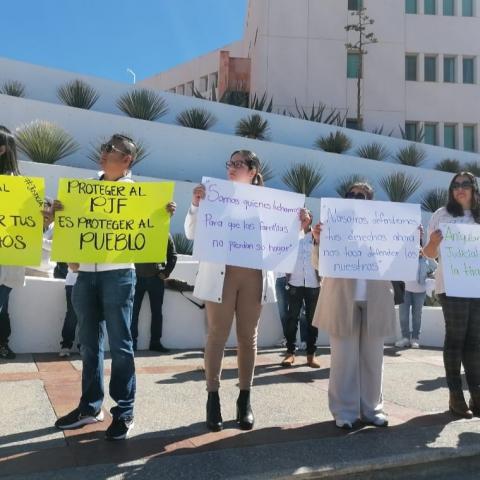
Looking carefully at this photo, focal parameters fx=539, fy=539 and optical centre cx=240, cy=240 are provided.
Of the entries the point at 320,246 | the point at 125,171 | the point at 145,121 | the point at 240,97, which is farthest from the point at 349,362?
the point at 240,97

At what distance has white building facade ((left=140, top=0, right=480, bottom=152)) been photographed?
25266 mm

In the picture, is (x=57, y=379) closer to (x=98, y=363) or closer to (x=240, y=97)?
(x=98, y=363)

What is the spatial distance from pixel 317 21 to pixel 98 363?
24841mm

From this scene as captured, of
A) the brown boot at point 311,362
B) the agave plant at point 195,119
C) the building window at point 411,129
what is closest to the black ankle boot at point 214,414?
the brown boot at point 311,362

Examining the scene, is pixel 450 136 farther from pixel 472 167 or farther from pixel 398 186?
pixel 398 186

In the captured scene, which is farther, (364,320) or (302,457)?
(364,320)

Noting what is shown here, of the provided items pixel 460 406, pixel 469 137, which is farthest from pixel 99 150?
pixel 469 137

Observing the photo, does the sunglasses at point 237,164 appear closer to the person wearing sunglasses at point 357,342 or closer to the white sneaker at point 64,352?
the person wearing sunglasses at point 357,342

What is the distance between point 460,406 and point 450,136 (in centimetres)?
2437

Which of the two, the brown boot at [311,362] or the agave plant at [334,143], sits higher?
the agave plant at [334,143]

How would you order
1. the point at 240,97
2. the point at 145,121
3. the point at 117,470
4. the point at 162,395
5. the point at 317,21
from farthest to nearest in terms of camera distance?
the point at 317,21
the point at 240,97
the point at 145,121
the point at 162,395
the point at 117,470

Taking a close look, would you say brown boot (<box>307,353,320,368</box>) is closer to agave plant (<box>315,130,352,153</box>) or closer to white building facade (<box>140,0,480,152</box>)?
agave plant (<box>315,130,352,153</box>)

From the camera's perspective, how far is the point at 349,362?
4.12 meters

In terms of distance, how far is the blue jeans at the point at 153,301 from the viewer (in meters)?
7.27
